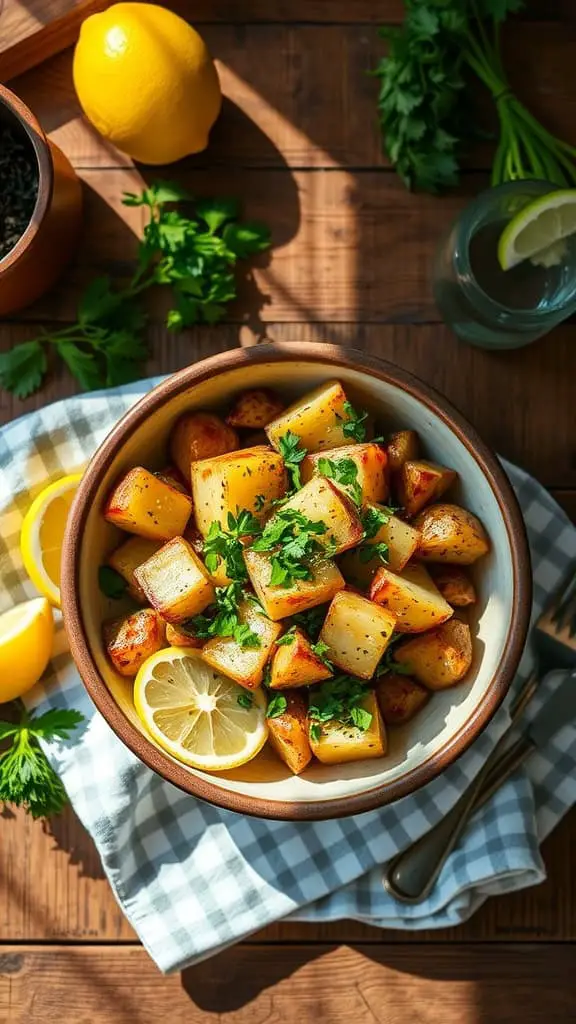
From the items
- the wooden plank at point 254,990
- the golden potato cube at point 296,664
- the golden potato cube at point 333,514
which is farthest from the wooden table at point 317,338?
the golden potato cube at point 296,664

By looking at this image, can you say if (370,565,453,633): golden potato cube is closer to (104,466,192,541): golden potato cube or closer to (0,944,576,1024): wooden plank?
(104,466,192,541): golden potato cube

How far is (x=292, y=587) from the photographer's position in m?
1.33

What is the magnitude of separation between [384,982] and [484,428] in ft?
3.32

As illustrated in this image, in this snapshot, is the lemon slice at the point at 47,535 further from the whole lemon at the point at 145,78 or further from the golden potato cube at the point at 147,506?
the whole lemon at the point at 145,78

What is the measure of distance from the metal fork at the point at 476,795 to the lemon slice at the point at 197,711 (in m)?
0.48

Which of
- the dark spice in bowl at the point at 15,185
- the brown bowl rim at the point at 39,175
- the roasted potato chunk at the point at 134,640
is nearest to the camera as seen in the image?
the roasted potato chunk at the point at 134,640

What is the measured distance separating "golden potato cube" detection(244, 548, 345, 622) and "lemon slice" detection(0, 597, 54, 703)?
1.41ft

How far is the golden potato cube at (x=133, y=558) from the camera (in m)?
1.48

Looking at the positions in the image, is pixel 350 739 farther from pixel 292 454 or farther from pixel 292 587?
pixel 292 454

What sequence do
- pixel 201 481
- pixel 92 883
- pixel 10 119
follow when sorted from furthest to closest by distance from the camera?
1. pixel 92 883
2. pixel 10 119
3. pixel 201 481

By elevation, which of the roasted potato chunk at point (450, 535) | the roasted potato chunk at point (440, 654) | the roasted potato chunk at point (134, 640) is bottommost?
the roasted potato chunk at point (440, 654)

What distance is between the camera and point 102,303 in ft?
5.72

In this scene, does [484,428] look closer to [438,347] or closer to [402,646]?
[438,347]

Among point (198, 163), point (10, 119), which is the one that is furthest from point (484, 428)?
point (10, 119)
